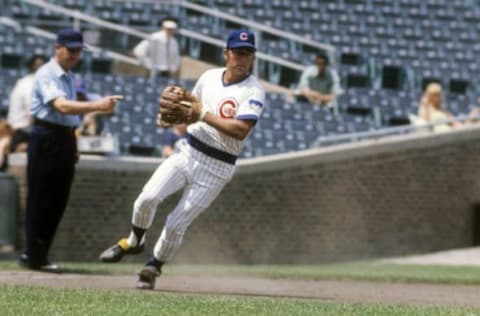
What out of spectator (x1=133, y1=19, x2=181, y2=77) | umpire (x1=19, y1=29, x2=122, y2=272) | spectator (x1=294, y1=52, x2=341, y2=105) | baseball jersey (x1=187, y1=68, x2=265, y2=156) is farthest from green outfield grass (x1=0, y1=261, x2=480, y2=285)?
spectator (x1=133, y1=19, x2=181, y2=77)

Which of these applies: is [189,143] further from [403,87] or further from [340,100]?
[403,87]

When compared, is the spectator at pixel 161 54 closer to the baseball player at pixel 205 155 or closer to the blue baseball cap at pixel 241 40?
the baseball player at pixel 205 155

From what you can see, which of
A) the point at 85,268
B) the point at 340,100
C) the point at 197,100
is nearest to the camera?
the point at 197,100

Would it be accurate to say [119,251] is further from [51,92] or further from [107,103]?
[51,92]

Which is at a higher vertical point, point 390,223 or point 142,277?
point 142,277

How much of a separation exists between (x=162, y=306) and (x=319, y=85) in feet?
35.1

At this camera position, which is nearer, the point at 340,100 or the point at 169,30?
the point at 169,30

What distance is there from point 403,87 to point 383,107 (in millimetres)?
1358

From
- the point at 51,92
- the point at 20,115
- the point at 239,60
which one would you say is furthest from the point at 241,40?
the point at 20,115

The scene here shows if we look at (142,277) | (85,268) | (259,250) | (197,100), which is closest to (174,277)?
(85,268)

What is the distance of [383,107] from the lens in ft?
67.4

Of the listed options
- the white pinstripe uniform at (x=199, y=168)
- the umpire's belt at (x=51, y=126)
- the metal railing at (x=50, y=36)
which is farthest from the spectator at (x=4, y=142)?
the white pinstripe uniform at (x=199, y=168)

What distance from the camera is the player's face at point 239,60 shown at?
1023 cm

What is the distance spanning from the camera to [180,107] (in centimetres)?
987
